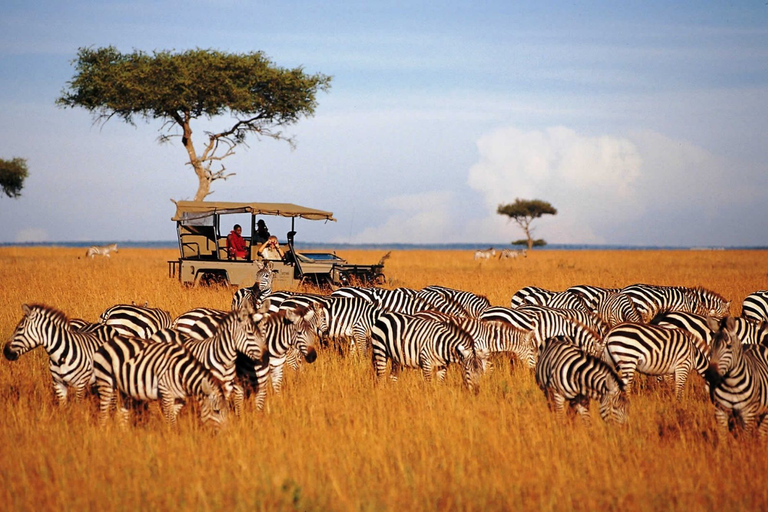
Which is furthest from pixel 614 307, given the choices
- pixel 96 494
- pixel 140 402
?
pixel 96 494

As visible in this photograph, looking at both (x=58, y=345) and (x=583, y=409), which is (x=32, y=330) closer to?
(x=58, y=345)

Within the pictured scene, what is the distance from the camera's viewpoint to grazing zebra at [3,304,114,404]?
27.0 ft

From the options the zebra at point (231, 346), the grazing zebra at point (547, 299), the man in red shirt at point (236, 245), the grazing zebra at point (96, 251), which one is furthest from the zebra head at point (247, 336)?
the grazing zebra at point (96, 251)

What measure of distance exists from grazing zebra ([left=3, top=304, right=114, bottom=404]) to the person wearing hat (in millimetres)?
11633

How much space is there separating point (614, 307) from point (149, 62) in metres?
27.0

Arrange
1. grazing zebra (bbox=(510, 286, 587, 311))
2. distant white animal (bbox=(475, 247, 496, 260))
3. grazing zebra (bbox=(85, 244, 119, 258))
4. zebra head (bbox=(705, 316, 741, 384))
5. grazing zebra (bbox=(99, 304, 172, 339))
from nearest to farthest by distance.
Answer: zebra head (bbox=(705, 316, 741, 384)) < grazing zebra (bbox=(99, 304, 172, 339)) < grazing zebra (bbox=(510, 286, 587, 311)) < grazing zebra (bbox=(85, 244, 119, 258)) < distant white animal (bbox=(475, 247, 496, 260))

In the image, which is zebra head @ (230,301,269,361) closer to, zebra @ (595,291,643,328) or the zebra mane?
the zebra mane

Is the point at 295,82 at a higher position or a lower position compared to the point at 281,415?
higher

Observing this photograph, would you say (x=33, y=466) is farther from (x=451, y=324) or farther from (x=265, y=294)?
(x=265, y=294)

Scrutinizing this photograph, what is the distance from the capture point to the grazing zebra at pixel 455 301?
1318cm

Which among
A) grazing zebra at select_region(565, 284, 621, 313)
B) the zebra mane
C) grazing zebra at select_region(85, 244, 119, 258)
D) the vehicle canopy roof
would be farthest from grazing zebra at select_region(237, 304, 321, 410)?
grazing zebra at select_region(85, 244, 119, 258)

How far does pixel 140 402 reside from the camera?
8703 mm

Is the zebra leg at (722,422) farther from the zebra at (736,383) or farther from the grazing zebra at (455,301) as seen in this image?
the grazing zebra at (455,301)

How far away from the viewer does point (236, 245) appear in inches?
767
